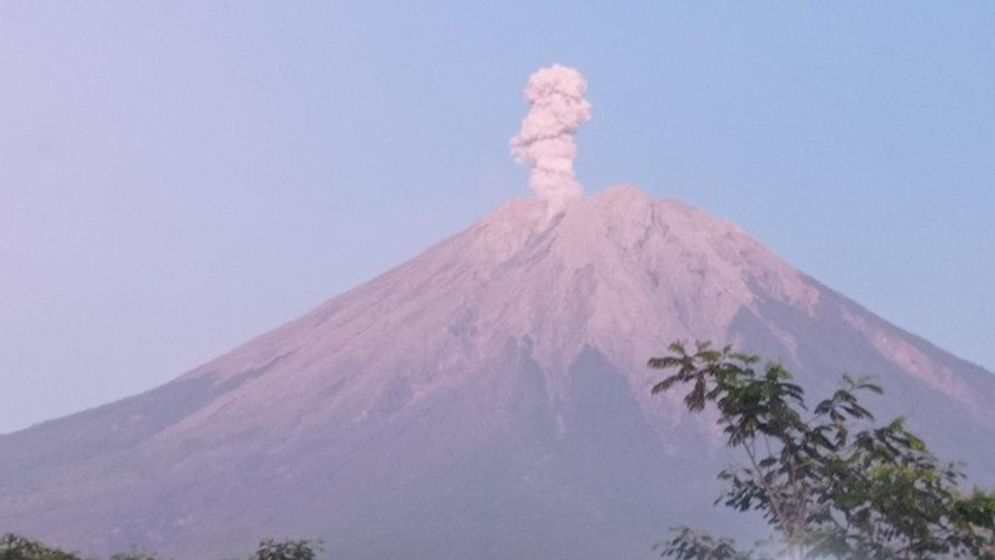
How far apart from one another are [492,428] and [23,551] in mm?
147935

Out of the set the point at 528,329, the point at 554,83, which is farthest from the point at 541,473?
the point at 554,83

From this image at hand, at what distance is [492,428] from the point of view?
177m

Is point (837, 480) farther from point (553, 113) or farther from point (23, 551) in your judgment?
point (553, 113)

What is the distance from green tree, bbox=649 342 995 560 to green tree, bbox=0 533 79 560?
25.3 ft

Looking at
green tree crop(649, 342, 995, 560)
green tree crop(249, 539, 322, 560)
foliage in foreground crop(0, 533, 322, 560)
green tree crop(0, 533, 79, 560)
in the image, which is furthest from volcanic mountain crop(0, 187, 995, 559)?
green tree crop(649, 342, 995, 560)

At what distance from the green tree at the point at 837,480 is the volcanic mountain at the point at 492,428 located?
131625mm

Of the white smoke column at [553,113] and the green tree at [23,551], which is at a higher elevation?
the white smoke column at [553,113]

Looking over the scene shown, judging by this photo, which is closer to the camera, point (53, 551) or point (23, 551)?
point (23, 551)

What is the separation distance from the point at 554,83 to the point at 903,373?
3852 centimetres

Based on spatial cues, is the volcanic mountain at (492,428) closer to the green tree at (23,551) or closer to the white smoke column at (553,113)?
the white smoke column at (553,113)

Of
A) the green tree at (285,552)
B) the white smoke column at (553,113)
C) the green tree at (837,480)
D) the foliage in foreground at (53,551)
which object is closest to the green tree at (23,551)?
the foliage in foreground at (53,551)

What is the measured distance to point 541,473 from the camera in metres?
175

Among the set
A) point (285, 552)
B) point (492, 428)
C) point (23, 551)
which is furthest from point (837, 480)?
point (492, 428)

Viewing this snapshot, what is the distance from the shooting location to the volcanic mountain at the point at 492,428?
554 ft
